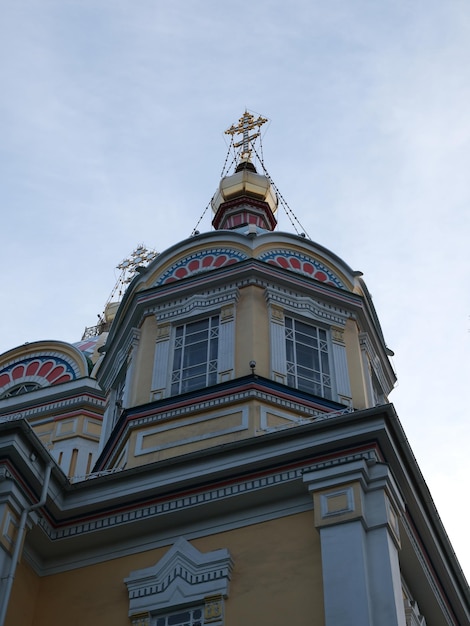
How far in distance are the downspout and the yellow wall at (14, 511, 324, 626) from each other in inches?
25.7

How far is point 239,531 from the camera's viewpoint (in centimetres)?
1183

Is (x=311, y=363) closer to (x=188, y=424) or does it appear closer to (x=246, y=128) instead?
(x=188, y=424)

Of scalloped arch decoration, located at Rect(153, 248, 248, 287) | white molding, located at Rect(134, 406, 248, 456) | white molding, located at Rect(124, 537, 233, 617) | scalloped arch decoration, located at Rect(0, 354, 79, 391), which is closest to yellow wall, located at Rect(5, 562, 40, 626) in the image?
white molding, located at Rect(124, 537, 233, 617)

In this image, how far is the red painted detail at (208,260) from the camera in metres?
17.0

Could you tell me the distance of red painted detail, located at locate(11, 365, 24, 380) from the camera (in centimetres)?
2181

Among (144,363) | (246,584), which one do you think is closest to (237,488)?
(246,584)

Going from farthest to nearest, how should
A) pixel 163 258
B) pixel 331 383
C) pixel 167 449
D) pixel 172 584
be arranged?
pixel 163 258 < pixel 331 383 < pixel 167 449 < pixel 172 584

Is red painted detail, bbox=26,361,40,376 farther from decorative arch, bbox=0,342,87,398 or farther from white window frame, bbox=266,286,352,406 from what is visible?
white window frame, bbox=266,286,352,406

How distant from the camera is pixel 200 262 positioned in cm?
1712

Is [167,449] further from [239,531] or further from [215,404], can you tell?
[239,531]

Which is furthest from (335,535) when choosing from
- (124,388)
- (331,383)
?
(124,388)

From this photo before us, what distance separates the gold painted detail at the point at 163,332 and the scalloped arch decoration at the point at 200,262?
39.5 inches

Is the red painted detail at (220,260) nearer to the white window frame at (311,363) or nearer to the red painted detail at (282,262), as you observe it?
the red painted detail at (282,262)

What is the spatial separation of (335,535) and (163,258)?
7.36 meters
